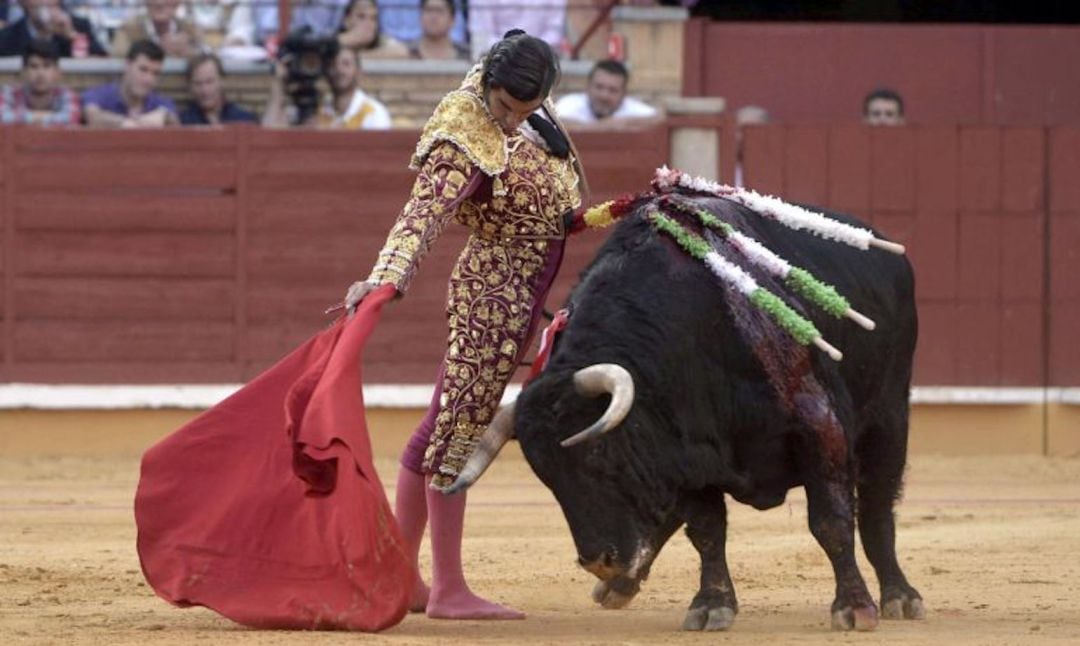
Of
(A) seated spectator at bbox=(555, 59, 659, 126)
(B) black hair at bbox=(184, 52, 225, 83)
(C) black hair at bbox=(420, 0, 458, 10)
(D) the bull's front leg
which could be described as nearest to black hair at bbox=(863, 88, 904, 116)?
(A) seated spectator at bbox=(555, 59, 659, 126)

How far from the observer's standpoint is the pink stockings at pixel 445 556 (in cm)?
465

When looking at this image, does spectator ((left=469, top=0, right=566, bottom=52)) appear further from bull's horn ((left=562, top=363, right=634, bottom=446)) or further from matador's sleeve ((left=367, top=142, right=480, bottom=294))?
bull's horn ((left=562, top=363, right=634, bottom=446))

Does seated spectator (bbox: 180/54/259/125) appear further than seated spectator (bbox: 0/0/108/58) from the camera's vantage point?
No

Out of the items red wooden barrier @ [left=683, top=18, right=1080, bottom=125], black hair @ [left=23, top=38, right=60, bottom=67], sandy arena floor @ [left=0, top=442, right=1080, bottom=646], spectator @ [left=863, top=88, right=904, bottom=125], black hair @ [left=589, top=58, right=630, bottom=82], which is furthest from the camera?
red wooden barrier @ [left=683, top=18, right=1080, bottom=125]

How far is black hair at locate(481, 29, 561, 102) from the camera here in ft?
14.4

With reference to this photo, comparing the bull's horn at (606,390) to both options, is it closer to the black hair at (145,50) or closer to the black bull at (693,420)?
the black bull at (693,420)

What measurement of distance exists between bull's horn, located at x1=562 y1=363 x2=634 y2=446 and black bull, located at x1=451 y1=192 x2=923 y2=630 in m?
0.03

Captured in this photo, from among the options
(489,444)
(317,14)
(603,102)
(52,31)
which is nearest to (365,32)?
(317,14)

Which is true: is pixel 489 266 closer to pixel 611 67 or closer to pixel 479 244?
pixel 479 244

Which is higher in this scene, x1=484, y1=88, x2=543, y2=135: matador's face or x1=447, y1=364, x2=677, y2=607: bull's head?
x1=484, y1=88, x2=543, y2=135: matador's face

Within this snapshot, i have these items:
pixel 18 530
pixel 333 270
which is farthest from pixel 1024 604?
pixel 333 270

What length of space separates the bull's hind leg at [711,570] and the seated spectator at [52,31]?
19.2 ft

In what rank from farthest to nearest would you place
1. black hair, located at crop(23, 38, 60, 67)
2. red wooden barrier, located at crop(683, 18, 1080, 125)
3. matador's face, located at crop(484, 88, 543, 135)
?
red wooden barrier, located at crop(683, 18, 1080, 125) < black hair, located at crop(23, 38, 60, 67) < matador's face, located at crop(484, 88, 543, 135)

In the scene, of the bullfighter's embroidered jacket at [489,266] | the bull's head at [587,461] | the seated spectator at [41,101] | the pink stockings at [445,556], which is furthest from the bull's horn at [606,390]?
the seated spectator at [41,101]
